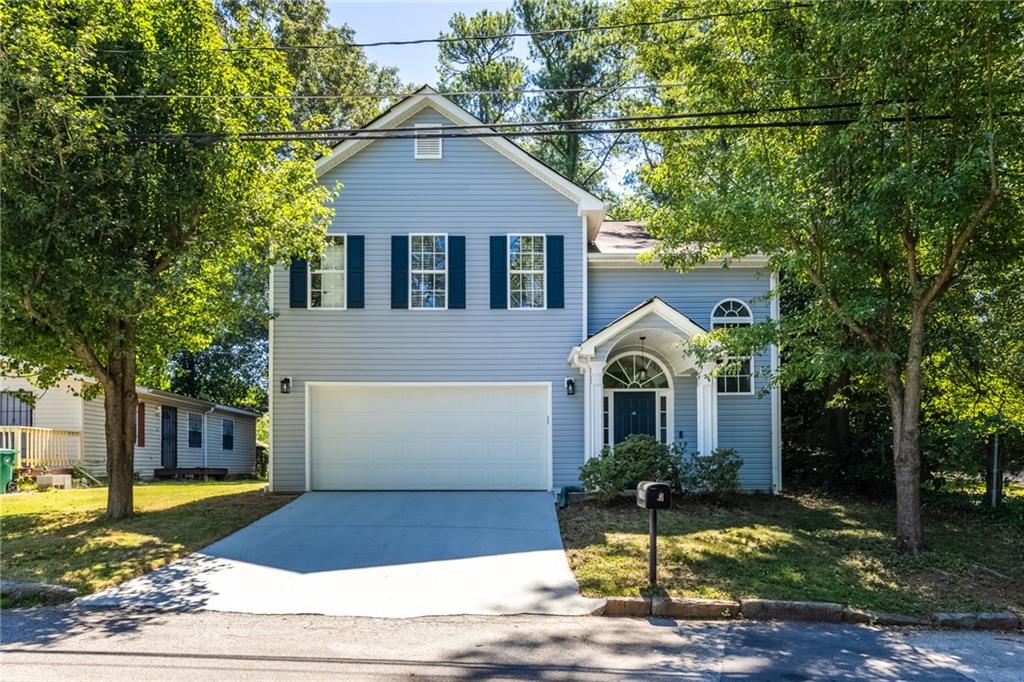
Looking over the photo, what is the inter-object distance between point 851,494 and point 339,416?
10.3 metres

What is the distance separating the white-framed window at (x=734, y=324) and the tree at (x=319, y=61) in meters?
14.2

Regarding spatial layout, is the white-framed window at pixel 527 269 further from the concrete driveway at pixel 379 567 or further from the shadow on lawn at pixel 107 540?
the shadow on lawn at pixel 107 540

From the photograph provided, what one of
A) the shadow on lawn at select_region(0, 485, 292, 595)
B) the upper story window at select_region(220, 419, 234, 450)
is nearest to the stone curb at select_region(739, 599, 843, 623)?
the shadow on lawn at select_region(0, 485, 292, 595)

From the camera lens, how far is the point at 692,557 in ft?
31.0

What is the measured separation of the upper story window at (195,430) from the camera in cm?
2534

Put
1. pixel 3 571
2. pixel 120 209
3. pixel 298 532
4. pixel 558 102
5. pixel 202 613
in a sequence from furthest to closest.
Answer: pixel 558 102 < pixel 298 532 < pixel 120 209 < pixel 3 571 < pixel 202 613

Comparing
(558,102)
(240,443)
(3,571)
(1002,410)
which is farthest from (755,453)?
(240,443)

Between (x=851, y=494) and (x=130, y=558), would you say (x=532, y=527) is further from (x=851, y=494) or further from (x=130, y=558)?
(x=851, y=494)

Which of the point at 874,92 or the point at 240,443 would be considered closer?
the point at 874,92

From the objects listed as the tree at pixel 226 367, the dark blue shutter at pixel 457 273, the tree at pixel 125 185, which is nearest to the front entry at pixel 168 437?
the tree at pixel 226 367

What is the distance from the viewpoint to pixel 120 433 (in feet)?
38.5

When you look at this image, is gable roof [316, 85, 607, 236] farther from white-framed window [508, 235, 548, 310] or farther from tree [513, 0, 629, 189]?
tree [513, 0, 629, 189]

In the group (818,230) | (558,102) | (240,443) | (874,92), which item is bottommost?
(240,443)

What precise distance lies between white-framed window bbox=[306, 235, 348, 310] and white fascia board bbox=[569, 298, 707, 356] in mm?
4901
